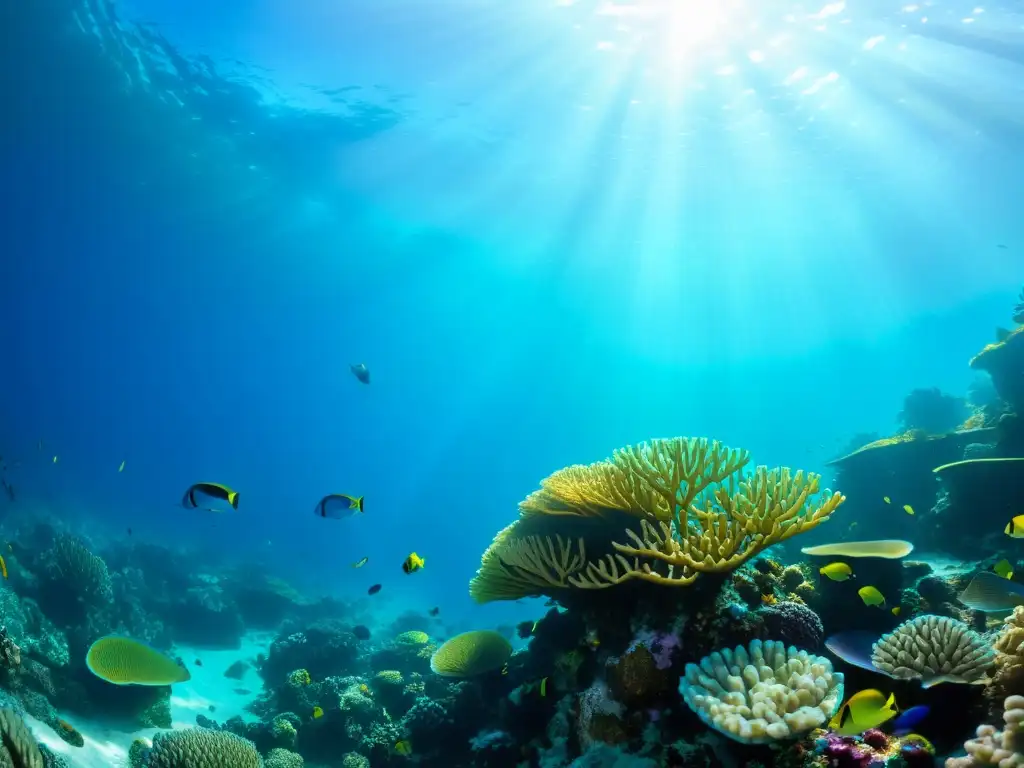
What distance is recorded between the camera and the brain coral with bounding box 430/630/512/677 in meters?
6.75

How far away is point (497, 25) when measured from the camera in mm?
21703

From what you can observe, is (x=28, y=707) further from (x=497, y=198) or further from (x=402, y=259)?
(x=402, y=259)

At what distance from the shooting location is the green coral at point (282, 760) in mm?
7781

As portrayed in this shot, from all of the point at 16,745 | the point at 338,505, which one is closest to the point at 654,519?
the point at 338,505

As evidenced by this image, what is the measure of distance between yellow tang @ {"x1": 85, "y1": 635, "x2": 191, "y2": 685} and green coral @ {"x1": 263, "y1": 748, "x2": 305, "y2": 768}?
13.2 feet

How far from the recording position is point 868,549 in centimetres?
510

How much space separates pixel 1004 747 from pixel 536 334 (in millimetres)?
71012

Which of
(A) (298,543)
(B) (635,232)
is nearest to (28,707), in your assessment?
(B) (635,232)

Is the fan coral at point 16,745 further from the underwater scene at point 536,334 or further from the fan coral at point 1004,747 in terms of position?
the fan coral at point 1004,747

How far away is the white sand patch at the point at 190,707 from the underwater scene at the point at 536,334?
13 cm

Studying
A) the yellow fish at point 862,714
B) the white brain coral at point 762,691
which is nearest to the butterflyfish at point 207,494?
the white brain coral at point 762,691

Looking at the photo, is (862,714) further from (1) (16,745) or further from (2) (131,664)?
(2) (131,664)

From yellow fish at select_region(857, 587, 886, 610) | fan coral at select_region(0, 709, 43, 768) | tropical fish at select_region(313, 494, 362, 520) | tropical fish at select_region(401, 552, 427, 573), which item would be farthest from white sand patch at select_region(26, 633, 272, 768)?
yellow fish at select_region(857, 587, 886, 610)

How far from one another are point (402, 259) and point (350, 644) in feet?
130
